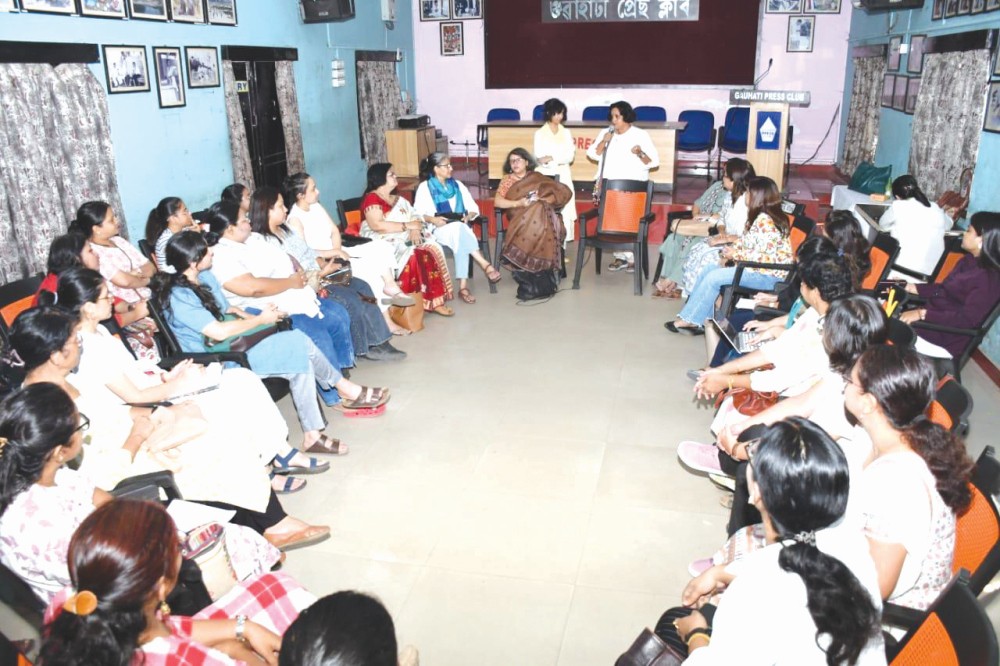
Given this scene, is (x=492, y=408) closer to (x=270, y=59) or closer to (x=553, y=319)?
(x=553, y=319)

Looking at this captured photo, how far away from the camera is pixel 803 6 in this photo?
1096 cm

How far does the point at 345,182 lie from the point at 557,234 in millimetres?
4263

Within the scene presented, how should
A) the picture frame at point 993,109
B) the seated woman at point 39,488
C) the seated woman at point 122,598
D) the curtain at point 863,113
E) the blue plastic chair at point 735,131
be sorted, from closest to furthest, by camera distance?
the seated woman at point 122,598, the seated woman at point 39,488, the picture frame at point 993,109, the curtain at point 863,113, the blue plastic chair at point 735,131

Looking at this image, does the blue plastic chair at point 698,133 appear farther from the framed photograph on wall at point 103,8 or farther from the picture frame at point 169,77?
the framed photograph on wall at point 103,8

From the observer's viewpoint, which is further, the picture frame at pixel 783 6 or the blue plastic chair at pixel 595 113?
the blue plastic chair at pixel 595 113

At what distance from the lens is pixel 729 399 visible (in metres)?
3.20

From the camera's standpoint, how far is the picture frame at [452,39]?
12.0 m

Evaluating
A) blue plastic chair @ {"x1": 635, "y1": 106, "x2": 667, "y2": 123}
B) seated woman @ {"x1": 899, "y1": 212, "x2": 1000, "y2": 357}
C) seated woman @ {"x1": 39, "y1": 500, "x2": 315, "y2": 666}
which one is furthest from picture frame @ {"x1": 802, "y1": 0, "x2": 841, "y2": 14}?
seated woman @ {"x1": 39, "y1": 500, "x2": 315, "y2": 666}

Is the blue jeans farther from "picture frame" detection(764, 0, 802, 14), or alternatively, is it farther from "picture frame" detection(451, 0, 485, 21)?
"picture frame" detection(451, 0, 485, 21)

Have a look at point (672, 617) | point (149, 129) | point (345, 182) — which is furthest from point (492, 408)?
point (345, 182)

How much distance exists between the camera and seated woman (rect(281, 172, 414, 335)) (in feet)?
16.4

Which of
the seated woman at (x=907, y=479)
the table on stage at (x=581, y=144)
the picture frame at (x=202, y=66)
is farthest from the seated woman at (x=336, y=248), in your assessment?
the table on stage at (x=581, y=144)

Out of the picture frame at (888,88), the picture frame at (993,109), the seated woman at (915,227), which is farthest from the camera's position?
the picture frame at (888,88)

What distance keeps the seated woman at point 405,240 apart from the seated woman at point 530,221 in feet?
2.12
